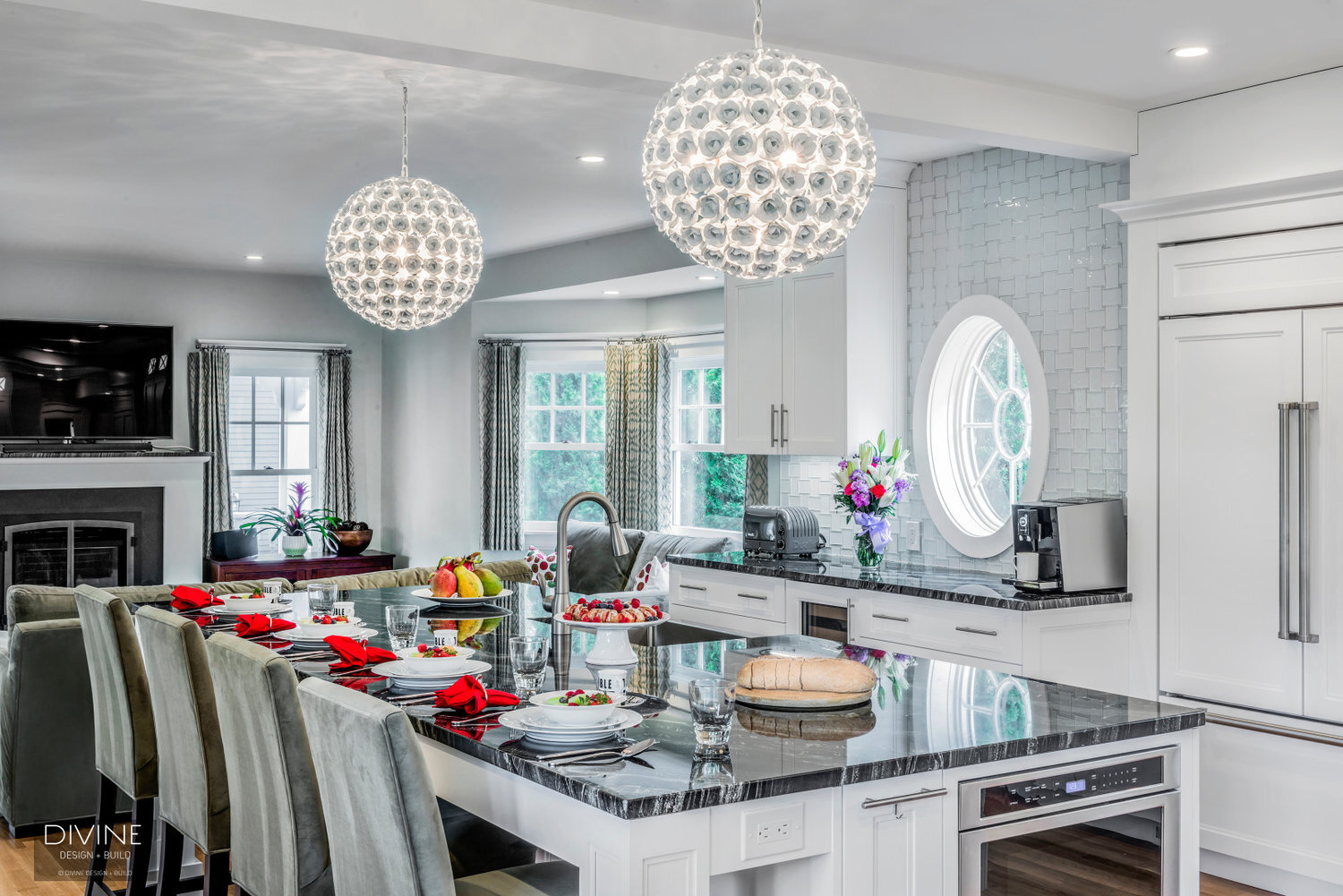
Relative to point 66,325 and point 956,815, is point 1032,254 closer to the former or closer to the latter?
point 956,815

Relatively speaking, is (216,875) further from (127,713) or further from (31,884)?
(31,884)

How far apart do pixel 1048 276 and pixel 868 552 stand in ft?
4.33

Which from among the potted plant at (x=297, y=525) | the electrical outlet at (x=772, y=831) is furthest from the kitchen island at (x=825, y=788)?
the potted plant at (x=297, y=525)

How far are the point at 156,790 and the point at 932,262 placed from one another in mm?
3685

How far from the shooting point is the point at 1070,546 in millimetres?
4152

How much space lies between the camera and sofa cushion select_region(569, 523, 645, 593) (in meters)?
7.56

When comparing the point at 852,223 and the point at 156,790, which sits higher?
the point at 852,223

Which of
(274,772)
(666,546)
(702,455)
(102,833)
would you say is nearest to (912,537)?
(666,546)

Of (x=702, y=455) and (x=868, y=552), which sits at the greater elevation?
(x=702, y=455)

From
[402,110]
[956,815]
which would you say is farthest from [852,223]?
[402,110]

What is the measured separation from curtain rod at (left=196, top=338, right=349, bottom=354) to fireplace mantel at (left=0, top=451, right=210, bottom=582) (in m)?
0.86

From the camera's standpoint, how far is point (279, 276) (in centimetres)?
905

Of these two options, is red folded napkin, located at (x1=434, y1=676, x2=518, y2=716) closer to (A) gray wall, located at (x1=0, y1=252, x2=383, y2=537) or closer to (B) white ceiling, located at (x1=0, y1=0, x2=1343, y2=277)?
(B) white ceiling, located at (x1=0, y1=0, x2=1343, y2=277)

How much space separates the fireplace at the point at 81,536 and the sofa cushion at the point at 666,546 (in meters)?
3.35
